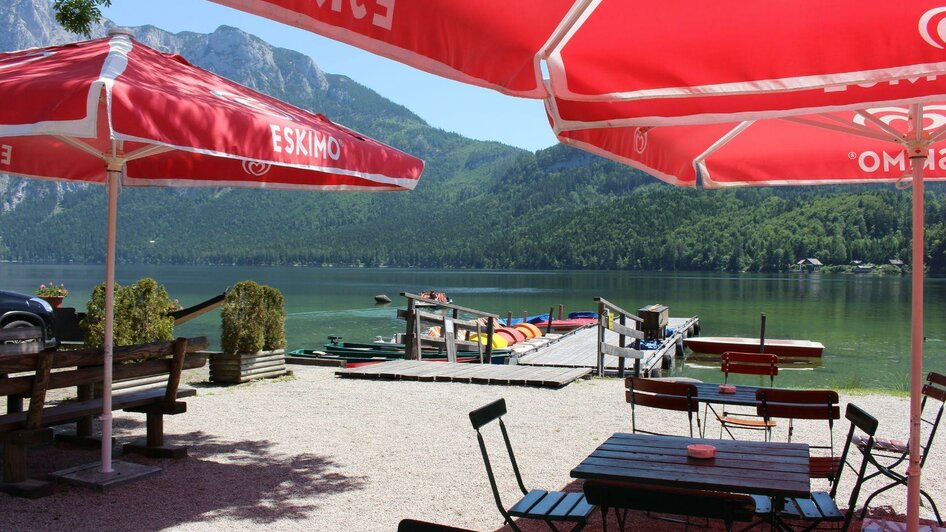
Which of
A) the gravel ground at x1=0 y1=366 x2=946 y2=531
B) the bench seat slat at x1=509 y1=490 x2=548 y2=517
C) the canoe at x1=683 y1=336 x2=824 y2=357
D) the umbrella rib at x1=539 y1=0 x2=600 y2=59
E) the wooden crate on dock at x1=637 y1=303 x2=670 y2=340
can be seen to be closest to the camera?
the umbrella rib at x1=539 y1=0 x2=600 y2=59

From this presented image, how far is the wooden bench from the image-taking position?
478 cm

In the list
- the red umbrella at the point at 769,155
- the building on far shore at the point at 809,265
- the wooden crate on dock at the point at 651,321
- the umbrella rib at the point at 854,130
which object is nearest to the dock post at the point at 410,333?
the red umbrella at the point at 769,155

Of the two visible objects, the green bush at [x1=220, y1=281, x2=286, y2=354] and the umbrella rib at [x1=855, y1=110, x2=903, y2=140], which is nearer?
the umbrella rib at [x1=855, y1=110, x2=903, y2=140]

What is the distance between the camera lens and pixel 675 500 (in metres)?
3.03

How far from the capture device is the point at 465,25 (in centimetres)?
A: 241

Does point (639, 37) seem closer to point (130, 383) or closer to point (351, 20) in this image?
point (351, 20)

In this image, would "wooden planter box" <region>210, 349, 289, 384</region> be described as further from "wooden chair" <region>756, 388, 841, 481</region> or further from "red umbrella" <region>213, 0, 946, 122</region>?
"red umbrella" <region>213, 0, 946, 122</region>

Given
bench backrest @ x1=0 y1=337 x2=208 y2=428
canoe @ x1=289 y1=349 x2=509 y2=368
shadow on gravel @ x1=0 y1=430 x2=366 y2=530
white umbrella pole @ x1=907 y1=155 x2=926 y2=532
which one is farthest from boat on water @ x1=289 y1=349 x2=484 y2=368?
white umbrella pole @ x1=907 y1=155 x2=926 y2=532

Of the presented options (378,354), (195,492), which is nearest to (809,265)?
(378,354)

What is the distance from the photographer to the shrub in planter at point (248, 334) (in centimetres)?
1018

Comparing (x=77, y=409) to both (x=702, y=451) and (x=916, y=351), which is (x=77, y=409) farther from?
(x=916, y=351)

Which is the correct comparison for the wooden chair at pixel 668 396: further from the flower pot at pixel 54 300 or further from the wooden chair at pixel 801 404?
the flower pot at pixel 54 300

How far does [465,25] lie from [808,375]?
946 inches

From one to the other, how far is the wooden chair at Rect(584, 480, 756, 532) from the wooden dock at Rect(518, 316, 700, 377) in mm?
12430
